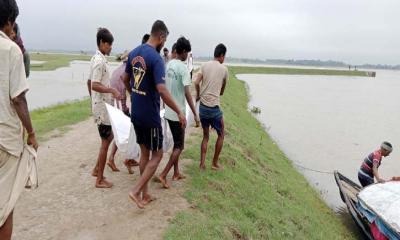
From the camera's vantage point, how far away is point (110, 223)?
4.64 m

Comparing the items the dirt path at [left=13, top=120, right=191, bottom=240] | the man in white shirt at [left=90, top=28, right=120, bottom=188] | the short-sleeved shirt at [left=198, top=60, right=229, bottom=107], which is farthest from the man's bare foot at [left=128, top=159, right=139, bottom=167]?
the short-sleeved shirt at [left=198, top=60, right=229, bottom=107]

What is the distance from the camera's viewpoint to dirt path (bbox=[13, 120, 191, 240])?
14.6 feet

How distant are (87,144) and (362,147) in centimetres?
1293

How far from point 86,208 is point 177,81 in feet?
6.73

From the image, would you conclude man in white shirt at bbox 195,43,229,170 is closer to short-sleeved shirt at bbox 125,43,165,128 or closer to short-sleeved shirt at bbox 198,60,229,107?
short-sleeved shirt at bbox 198,60,229,107

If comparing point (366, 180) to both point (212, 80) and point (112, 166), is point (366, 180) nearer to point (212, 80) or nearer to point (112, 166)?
point (212, 80)

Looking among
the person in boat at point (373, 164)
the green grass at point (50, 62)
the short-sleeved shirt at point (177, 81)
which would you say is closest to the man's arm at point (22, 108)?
the short-sleeved shirt at point (177, 81)

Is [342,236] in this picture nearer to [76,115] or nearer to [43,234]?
[43,234]

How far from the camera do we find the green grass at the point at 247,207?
16.1 ft

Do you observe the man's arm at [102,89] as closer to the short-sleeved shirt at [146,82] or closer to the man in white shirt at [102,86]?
the man in white shirt at [102,86]

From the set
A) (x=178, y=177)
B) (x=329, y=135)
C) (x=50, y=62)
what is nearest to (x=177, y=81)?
(x=178, y=177)

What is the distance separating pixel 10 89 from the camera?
3070 millimetres

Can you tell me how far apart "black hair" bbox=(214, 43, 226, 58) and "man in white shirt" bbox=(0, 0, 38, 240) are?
369 cm

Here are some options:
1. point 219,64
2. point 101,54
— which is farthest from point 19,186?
point 219,64
